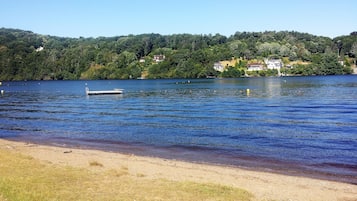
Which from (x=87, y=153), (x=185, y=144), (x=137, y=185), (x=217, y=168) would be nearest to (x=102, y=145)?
(x=87, y=153)

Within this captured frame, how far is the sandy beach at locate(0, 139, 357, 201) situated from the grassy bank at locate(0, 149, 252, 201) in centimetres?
126

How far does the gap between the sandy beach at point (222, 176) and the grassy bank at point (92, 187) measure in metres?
1.26

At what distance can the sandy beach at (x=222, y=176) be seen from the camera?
54.2 feet

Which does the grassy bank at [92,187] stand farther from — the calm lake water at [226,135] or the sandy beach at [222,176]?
the calm lake water at [226,135]

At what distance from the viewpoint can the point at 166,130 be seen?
38469 millimetres

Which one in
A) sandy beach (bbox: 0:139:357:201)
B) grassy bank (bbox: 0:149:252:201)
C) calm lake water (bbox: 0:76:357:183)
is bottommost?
calm lake water (bbox: 0:76:357:183)

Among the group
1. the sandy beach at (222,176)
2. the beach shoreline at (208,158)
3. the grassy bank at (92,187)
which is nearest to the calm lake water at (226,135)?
the beach shoreline at (208,158)

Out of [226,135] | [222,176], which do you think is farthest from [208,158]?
[226,135]

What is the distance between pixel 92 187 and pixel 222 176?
7.09m

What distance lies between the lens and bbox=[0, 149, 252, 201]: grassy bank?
14117 millimetres

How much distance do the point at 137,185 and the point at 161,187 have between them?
1018 millimetres

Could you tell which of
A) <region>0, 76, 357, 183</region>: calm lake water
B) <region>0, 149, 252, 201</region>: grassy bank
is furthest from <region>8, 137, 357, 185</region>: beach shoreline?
<region>0, 149, 252, 201</region>: grassy bank

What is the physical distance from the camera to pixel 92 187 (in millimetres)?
15664

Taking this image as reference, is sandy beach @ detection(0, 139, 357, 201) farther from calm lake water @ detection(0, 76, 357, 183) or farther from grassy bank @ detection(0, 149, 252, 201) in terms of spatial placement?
calm lake water @ detection(0, 76, 357, 183)
